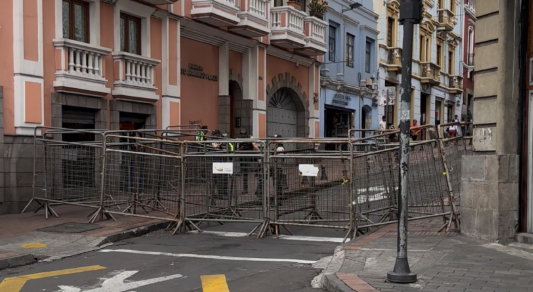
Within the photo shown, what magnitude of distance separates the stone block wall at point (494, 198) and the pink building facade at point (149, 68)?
9.36 meters

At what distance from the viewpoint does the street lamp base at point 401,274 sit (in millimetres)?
6148

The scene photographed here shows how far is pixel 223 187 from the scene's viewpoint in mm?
11047

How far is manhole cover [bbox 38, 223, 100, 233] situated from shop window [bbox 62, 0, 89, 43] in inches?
231

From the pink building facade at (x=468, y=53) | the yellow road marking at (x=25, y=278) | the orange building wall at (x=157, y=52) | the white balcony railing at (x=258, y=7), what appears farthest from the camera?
the pink building facade at (x=468, y=53)

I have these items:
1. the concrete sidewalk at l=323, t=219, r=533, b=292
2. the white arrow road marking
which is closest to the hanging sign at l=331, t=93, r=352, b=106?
the concrete sidewalk at l=323, t=219, r=533, b=292

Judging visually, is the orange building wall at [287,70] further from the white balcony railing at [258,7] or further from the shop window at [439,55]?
the shop window at [439,55]

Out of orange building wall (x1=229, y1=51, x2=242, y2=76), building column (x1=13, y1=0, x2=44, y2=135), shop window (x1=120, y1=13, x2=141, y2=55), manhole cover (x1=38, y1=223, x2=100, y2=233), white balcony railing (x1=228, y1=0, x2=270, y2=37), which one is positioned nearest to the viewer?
manhole cover (x1=38, y1=223, x2=100, y2=233)

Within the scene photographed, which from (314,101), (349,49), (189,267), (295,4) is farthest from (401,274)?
(349,49)

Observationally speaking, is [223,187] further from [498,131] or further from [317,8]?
[317,8]

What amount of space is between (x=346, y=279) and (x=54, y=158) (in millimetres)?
7511

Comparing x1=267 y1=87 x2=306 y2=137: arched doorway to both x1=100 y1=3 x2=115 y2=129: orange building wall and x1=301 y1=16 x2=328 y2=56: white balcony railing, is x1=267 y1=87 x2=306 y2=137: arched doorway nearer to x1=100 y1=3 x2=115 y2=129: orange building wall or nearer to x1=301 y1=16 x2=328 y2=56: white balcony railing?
x1=301 y1=16 x2=328 y2=56: white balcony railing

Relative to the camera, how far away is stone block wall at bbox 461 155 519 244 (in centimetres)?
830

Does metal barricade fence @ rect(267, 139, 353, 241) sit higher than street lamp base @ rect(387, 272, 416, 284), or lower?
higher

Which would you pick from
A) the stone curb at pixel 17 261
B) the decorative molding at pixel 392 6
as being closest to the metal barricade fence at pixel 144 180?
the stone curb at pixel 17 261
